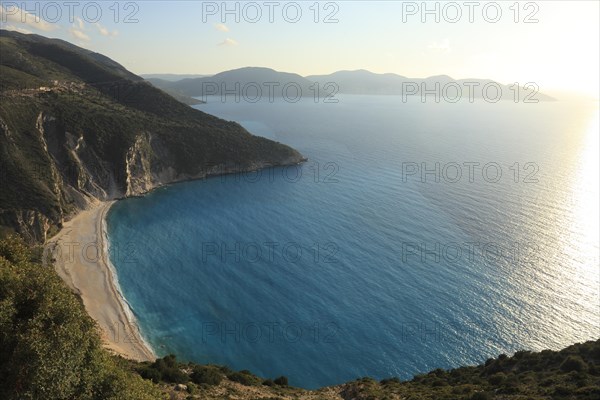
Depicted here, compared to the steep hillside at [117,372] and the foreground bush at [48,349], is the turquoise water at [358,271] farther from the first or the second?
the foreground bush at [48,349]

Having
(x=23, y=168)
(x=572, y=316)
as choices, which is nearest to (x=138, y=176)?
(x=23, y=168)

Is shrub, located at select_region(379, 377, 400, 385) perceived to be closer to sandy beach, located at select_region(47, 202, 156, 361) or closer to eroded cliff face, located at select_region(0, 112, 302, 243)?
sandy beach, located at select_region(47, 202, 156, 361)

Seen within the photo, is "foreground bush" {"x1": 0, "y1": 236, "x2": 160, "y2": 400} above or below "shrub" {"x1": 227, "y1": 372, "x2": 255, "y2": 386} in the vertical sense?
above

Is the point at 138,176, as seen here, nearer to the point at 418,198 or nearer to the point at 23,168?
the point at 23,168

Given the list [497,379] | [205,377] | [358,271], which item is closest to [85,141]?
[358,271]

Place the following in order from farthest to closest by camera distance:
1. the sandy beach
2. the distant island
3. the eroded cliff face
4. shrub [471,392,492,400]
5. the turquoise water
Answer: the eroded cliff face
the turquoise water
the sandy beach
shrub [471,392,492,400]
the distant island

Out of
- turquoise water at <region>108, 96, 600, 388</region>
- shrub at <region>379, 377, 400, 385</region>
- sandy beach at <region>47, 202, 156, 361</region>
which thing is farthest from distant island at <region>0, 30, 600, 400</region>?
turquoise water at <region>108, 96, 600, 388</region>
